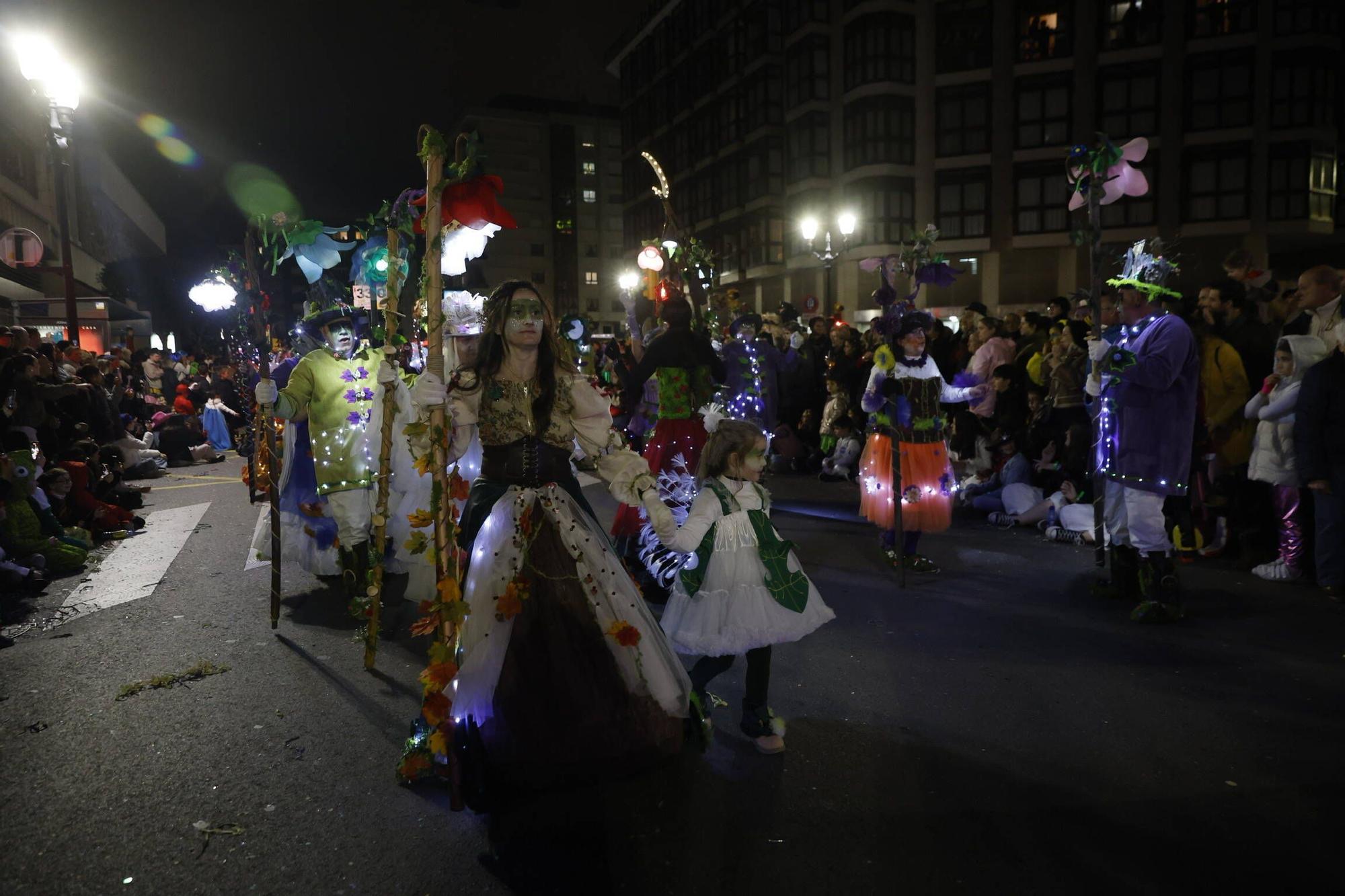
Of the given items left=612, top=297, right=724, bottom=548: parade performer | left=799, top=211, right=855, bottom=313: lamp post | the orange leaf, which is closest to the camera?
the orange leaf

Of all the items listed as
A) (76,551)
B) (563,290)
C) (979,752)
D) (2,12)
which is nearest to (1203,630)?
(979,752)

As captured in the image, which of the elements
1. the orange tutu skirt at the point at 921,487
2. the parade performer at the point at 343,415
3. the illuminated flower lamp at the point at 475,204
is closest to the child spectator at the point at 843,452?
the orange tutu skirt at the point at 921,487

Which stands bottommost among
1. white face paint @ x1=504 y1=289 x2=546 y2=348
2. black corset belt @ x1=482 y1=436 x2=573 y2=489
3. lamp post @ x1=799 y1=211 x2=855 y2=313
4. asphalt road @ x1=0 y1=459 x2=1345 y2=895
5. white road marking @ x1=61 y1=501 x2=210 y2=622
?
asphalt road @ x1=0 y1=459 x2=1345 y2=895

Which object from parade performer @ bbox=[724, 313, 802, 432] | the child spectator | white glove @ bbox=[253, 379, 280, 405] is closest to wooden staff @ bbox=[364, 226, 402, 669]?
white glove @ bbox=[253, 379, 280, 405]

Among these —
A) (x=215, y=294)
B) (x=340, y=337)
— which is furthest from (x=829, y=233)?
(x=215, y=294)

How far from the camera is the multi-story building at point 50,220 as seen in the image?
23047 mm

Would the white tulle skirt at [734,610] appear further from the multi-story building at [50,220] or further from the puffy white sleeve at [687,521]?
the multi-story building at [50,220]

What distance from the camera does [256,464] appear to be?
1173 centimetres

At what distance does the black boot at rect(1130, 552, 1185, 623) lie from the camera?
5.84m

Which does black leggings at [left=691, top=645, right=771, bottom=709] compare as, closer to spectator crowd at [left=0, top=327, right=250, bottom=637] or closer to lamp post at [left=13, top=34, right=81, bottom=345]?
spectator crowd at [left=0, top=327, right=250, bottom=637]

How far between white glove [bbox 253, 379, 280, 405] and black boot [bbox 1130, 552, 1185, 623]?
613cm

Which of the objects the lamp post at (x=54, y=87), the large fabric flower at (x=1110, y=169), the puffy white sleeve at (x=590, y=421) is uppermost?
the lamp post at (x=54, y=87)

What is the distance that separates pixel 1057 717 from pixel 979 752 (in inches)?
24.7

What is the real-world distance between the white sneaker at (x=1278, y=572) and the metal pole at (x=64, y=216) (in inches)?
629
